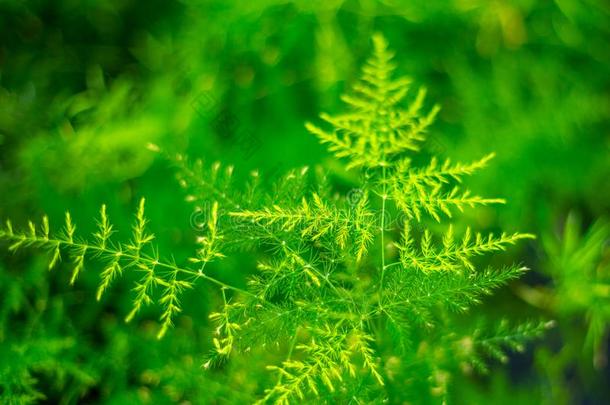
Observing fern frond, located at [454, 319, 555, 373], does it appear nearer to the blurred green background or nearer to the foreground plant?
the foreground plant

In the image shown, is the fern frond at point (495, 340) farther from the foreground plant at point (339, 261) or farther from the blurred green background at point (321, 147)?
the blurred green background at point (321, 147)

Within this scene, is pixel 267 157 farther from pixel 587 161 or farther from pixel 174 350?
pixel 587 161

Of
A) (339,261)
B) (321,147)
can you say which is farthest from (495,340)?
(321,147)

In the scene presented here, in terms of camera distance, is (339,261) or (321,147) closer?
(339,261)

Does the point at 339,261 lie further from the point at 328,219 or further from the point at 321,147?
the point at 321,147

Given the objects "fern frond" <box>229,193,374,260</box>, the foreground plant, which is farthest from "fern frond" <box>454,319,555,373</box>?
"fern frond" <box>229,193,374,260</box>

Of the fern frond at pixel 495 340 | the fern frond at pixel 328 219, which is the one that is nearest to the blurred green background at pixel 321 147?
the fern frond at pixel 495 340

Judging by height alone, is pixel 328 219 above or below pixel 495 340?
above

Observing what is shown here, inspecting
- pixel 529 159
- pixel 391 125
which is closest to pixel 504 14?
pixel 529 159
